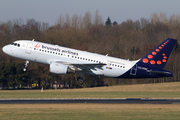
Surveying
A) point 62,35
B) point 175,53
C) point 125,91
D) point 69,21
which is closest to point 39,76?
point 62,35

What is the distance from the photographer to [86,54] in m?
43.9

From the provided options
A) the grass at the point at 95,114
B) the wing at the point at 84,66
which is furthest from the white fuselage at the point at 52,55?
the grass at the point at 95,114

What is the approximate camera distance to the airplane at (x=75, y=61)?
43031 millimetres

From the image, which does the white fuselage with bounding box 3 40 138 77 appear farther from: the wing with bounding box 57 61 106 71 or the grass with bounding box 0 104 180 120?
the grass with bounding box 0 104 180 120

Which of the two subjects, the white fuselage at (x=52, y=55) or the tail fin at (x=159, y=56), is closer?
the white fuselage at (x=52, y=55)

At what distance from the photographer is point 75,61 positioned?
4359 centimetres

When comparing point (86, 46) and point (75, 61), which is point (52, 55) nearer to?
point (75, 61)

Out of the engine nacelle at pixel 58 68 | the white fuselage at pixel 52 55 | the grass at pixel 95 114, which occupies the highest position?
the white fuselage at pixel 52 55

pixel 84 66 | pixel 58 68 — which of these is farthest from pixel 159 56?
pixel 58 68

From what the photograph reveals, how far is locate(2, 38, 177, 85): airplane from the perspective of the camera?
4303cm

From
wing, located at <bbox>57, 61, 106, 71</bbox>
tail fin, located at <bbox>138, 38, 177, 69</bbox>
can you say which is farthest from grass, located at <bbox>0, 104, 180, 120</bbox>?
tail fin, located at <bbox>138, 38, 177, 69</bbox>

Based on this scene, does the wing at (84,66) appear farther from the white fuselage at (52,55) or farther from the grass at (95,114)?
the grass at (95,114)

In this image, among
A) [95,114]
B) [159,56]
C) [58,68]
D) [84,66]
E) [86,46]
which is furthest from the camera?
[86,46]

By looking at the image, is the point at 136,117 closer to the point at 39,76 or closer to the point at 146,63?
the point at 146,63
